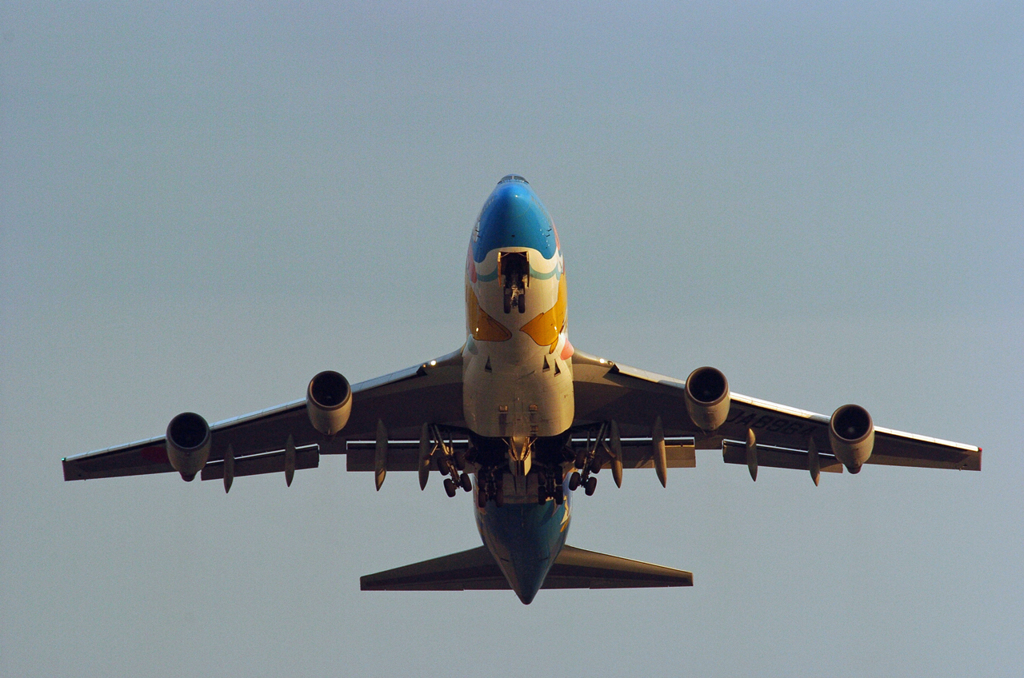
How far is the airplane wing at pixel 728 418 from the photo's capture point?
2452 cm

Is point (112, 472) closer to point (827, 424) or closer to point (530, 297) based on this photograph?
point (530, 297)

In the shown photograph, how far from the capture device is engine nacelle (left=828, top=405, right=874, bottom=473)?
22.8 meters

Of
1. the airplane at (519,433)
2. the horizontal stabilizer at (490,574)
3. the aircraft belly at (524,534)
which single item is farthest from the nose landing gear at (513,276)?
the horizontal stabilizer at (490,574)

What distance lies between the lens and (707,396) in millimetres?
22359

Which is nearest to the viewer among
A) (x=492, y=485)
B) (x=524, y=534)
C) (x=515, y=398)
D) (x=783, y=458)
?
(x=515, y=398)

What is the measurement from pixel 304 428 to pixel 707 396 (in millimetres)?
9431

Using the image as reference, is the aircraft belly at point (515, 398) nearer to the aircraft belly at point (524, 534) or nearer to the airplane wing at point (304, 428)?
→ the airplane wing at point (304, 428)

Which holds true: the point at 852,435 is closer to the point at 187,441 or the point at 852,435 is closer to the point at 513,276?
the point at 513,276

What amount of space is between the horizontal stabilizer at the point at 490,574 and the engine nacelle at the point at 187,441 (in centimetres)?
804

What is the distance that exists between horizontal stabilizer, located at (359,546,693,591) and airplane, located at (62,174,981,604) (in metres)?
0.04

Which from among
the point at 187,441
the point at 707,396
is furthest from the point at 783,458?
the point at 187,441

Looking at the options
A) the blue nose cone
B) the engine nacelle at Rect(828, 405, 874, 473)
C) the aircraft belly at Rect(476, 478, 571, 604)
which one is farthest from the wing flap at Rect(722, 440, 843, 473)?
the blue nose cone

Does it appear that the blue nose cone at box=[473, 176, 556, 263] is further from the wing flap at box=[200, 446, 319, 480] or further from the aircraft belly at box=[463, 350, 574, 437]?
the wing flap at box=[200, 446, 319, 480]

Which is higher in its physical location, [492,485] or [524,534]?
[492,485]
